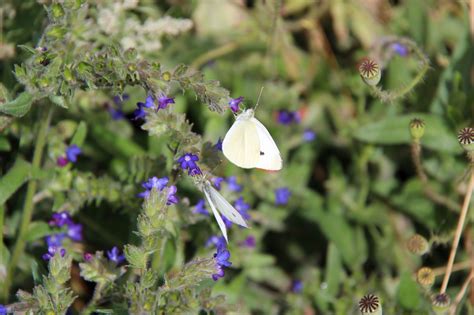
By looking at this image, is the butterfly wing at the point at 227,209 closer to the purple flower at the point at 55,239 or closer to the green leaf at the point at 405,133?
the purple flower at the point at 55,239

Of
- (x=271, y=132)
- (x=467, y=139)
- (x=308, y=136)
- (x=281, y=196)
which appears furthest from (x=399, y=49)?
(x=467, y=139)

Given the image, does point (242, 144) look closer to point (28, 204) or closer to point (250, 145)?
point (250, 145)

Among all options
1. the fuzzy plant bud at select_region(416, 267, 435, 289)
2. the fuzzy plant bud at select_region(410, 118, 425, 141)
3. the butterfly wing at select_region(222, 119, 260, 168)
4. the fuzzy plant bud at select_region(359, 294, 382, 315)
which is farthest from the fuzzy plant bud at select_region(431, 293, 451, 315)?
the butterfly wing at select_region(222, 119, 260, 168)

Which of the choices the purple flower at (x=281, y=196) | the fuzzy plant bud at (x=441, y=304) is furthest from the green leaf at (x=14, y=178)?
the fuzzy plant bud at (x=441, y=304)

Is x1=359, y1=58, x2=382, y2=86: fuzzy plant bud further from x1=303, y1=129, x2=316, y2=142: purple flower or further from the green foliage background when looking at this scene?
x1=303, y1=129, x2=316, y2=142: purple flower

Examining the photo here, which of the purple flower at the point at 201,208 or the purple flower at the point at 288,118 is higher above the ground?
the purple flower at the point at 201,208
